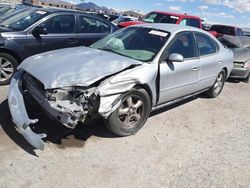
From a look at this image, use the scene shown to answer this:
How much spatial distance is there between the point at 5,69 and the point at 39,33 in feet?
3.46

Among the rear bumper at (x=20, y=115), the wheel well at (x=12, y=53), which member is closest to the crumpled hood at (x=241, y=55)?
the wheel well at (x=12, y=53)

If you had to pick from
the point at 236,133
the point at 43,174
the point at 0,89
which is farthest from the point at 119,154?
the point at 0,89

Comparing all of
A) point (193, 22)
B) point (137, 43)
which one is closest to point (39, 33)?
point (137, 43)

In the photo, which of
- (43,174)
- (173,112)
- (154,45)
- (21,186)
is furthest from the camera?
(173,112)

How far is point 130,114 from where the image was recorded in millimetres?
4078

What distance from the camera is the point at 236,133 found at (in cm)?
474

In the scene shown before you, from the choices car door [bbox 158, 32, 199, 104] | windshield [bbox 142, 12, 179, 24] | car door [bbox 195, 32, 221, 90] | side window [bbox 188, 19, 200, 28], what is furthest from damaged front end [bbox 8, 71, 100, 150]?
side window [bbox 188, 19, 200, 28]

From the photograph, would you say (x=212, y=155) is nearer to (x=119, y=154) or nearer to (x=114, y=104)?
(x=119, y=154)

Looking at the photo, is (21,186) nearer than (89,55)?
Yes

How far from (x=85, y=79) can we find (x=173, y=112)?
2.35 meters

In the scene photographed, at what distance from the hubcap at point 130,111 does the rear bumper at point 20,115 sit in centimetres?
116

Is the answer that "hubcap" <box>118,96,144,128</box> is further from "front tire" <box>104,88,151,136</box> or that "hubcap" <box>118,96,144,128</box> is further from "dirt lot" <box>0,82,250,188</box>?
"dirt lot" <box>0,82,250,188</box>

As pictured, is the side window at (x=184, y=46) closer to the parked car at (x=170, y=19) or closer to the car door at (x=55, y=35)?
the car door at (x=55, y=35)

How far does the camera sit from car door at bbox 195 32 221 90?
5.39 m
